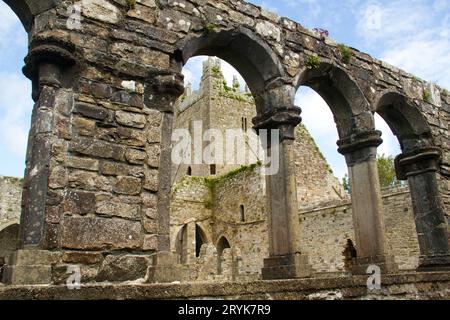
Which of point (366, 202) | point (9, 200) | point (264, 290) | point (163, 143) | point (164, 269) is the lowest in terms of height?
point (264, 290)

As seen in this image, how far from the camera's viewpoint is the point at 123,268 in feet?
13.2

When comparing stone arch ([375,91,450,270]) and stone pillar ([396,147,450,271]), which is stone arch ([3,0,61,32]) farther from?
stone pillar ([396,147,450,271])

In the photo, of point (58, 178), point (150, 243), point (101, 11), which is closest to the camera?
point (58, 178)

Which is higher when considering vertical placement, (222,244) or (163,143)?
(222,244)

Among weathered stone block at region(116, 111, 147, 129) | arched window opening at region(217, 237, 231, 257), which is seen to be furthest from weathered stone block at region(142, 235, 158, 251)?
arched window opening at region(217, 237, 231, 257)

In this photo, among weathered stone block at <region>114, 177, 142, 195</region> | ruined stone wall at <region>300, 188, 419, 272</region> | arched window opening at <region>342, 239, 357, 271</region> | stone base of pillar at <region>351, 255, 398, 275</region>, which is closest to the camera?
weathered stone block at <region>114, 177, 142, 195</region>

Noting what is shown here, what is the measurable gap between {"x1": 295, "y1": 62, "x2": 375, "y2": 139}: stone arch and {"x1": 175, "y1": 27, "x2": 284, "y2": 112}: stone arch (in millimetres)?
786

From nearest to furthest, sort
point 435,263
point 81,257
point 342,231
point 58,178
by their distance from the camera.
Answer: point 81,257, point 58,178, point 435,263, point 342,231

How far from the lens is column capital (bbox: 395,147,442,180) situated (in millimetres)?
7465

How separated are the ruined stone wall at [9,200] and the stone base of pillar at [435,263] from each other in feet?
47.8

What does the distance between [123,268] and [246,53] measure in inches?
138

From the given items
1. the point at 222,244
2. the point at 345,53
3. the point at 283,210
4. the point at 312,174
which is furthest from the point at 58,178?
the point at 312,174

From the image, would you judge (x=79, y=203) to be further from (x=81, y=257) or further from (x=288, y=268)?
(x=288, y=268)

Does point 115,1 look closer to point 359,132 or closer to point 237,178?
point 359,132
